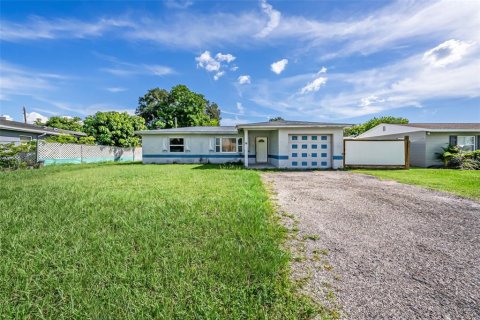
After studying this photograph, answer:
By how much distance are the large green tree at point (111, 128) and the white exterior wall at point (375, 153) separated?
21.3 metres

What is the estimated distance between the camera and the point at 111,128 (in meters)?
21.8

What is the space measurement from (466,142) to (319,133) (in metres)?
11.9

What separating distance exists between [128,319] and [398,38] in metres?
14.5

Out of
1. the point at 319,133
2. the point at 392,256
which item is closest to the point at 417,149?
the point at 319,133

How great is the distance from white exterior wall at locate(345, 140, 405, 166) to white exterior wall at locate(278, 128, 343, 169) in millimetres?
1629

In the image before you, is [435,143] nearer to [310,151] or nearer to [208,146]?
[310,151]

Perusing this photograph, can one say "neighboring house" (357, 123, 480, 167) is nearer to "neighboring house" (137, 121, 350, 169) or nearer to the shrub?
"neighboring house" (137, 121, 350, 169)

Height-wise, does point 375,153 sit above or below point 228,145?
below

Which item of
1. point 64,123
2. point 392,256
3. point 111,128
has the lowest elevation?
point 392,256

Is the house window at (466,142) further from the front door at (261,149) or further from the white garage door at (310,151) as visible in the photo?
the front door at (261,149)

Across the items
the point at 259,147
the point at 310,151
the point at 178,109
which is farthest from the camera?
the point at 178,109

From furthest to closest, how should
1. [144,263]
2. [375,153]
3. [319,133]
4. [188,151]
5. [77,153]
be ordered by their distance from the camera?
1. [188,151]
2. [77,153]
3. [375,153]
4. [319,133]
5. [144,263]

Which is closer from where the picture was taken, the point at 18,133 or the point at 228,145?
the point at 18,133

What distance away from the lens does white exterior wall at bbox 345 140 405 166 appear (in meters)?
13.4
